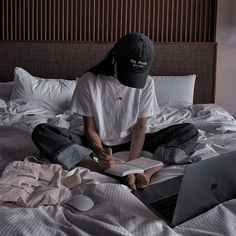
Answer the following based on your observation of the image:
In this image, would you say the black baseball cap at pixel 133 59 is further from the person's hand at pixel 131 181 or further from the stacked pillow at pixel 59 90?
the stacked pillow at pixel 59 90

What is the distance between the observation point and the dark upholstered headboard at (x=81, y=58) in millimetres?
3205

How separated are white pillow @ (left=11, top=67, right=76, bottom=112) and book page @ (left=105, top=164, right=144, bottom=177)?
132 centimetres

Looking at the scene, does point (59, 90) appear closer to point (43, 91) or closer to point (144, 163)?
point (43, 91)

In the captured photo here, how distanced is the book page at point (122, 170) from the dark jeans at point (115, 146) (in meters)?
0.24

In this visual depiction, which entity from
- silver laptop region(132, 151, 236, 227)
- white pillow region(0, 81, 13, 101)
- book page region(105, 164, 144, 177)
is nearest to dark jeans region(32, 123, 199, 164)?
book page region(105, 164, 144, 177)

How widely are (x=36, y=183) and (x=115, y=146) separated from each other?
2.07 ft

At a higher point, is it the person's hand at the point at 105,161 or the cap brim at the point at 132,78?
the cap brim at the point at 132,78

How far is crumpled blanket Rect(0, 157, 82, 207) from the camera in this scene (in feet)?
4.05

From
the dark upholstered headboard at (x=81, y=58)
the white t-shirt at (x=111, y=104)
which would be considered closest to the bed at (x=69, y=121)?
the dark upholstered headboard at (x=81, y=58)

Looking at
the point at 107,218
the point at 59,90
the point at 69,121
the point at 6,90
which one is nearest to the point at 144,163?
the point at 107,218

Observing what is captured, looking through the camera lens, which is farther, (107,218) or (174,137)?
(174,137)

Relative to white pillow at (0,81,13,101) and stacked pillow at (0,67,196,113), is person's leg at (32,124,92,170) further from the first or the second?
white pillow at (0,81,13,101)

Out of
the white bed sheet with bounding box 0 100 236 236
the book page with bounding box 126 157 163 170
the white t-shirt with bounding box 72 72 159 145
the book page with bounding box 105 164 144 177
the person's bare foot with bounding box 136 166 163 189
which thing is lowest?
the person's bare foot with bounding box 136 166 163 189

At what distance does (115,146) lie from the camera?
6.40 feet
